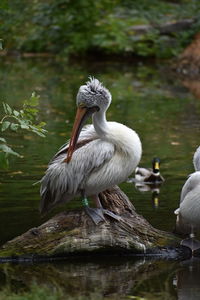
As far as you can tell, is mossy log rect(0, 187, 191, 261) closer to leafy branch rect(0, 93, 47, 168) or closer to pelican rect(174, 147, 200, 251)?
pelican rect(174, 147, 200, 251)

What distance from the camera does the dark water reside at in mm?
6609

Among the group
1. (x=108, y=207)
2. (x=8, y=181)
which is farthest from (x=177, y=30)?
(x=108, y=207)

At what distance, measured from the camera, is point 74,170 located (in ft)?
23.4

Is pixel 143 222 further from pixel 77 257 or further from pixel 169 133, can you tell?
pixel 169 133

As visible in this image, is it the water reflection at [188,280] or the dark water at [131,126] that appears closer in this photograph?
the water reflection at [188,280]

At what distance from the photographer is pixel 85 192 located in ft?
23.5

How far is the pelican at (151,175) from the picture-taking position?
1008 cm

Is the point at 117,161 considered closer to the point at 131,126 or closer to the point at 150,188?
the point at 150,188

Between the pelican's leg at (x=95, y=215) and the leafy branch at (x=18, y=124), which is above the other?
the leafy branch at (x=18, y=124)

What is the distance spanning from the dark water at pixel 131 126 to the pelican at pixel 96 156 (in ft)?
2.10

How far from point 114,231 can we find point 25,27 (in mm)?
22334

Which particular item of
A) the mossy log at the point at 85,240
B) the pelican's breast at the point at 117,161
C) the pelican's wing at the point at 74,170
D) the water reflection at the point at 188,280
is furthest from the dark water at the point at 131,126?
the pelican's breast at the point at 117,161

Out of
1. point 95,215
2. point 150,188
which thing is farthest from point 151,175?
point 95,215

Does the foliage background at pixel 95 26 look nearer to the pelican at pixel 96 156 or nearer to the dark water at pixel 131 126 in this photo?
the dark water at pixel 131 126
